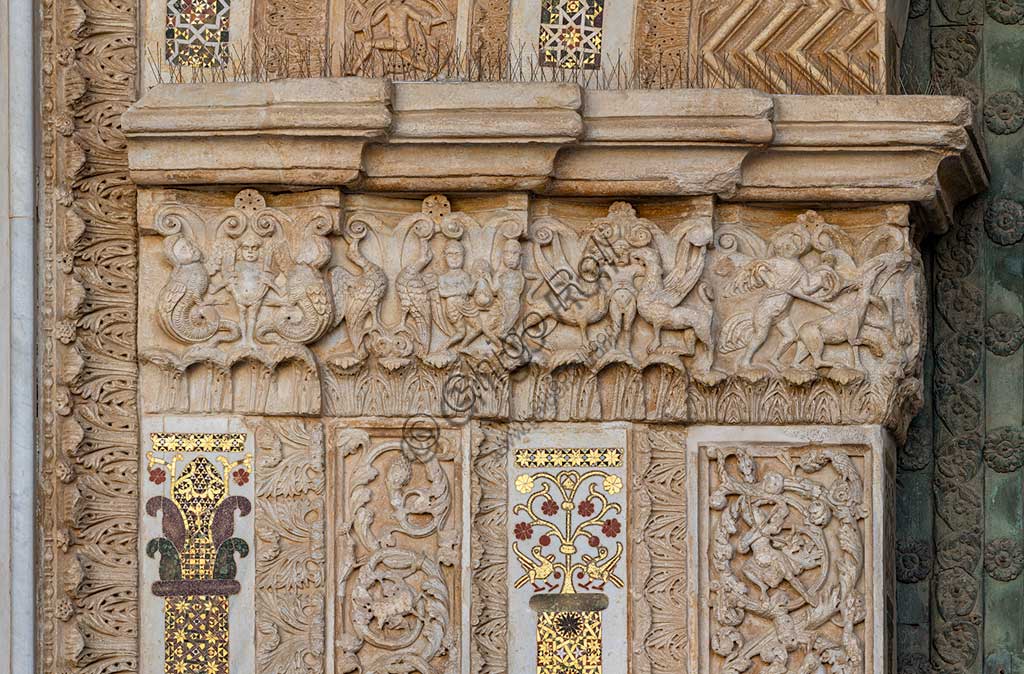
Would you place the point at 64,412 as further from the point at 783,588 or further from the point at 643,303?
the point at 783,588

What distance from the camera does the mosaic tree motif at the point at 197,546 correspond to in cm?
617

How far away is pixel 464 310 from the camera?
6.18m

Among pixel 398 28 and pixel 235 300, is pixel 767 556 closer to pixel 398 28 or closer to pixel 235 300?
pixel 235 300

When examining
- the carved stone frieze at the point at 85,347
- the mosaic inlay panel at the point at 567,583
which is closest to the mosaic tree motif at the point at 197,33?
the carved stone frieze at the point at 85,347

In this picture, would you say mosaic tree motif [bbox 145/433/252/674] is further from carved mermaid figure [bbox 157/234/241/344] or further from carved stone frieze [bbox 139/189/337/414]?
carved mermaid figure [bbox 157/234/241/344]

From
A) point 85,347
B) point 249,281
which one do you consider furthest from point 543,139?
point 85,347

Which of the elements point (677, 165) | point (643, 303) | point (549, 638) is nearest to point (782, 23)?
point (677, 165)

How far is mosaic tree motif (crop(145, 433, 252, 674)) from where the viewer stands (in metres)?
6.17

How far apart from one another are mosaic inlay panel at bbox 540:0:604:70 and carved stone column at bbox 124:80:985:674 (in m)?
0.29

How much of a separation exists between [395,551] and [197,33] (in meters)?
1.67

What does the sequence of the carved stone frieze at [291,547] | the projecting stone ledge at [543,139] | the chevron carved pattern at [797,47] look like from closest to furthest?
the projecting stone ledge at [543,139] < the carved stone frieze at [291,547] < the chevron carved pattern at [797,47]

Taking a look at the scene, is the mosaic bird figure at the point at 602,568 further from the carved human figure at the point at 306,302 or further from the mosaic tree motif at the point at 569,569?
the carved human figure at the point at 306,302

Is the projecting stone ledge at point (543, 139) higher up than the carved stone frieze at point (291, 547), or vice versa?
the projecting stone ledge at point (543, 139)

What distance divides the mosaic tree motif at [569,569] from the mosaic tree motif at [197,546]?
0.83 metres
